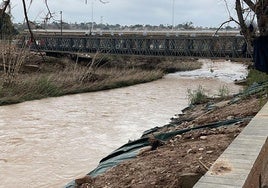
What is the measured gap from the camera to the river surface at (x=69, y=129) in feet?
35.3

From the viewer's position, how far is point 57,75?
1219 inches

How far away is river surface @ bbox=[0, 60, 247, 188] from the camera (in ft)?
35.3

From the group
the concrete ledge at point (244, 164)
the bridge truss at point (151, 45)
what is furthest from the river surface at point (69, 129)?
the bridge truss at point (151, 45)

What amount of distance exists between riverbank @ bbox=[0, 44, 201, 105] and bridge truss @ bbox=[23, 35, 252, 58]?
1.53m

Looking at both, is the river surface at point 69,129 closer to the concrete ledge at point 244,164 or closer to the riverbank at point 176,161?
the riverbank at point 176,161

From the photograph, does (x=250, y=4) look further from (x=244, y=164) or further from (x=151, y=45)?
(x=151, y=45)

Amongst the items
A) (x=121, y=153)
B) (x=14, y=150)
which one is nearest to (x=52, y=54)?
(x=14, y=150)

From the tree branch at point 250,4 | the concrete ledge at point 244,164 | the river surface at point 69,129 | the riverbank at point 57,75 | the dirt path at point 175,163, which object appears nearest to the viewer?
the concrete ledge at point 244,164

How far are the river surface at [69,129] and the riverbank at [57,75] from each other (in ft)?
3.28

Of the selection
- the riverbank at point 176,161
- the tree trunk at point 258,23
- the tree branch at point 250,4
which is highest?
the tree branch at point 250,4

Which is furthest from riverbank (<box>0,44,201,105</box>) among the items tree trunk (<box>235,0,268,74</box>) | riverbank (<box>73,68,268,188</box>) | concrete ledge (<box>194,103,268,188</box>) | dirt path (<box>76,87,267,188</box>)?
concrete ledge (<box>194,103,268,188</box>)

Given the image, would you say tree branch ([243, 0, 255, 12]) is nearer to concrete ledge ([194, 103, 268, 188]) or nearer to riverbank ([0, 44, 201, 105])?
concrete ledge ([194, 103, 268, 188])

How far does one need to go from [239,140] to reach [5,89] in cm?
2193

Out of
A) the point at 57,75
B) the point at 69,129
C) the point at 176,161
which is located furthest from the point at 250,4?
the point at 57,75
